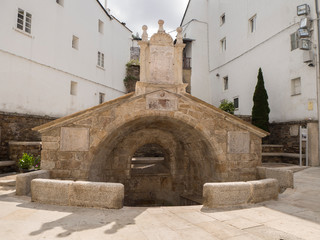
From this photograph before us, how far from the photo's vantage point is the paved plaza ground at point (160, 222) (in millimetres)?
3520

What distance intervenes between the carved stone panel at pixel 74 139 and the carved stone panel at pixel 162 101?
201 cm

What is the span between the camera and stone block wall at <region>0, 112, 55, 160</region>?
10.8m

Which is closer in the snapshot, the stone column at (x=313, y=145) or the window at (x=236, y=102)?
the stone column at (x=313, y=145)

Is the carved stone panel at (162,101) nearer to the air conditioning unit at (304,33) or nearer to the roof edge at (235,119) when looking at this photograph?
the roof edge at (235,119)

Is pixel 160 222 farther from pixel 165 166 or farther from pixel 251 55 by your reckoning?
pixel 251 55

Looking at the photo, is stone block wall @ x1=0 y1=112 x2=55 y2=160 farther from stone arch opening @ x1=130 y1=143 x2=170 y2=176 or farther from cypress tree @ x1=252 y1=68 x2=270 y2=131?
cypress tree @ x1=252 y1=68 x2=270 y2=131

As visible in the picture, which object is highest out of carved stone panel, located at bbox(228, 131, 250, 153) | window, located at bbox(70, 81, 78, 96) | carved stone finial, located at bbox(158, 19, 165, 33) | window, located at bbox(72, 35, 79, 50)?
window, located at bbox(72, 35, 79, 50)

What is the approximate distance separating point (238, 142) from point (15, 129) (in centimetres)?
1047

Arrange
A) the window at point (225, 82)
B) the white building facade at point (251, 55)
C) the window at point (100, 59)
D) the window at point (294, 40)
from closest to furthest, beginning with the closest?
the white building facade at point (251, 55), the window at point (294, 40), the window at point (100, 59), the window at point (225, 82)

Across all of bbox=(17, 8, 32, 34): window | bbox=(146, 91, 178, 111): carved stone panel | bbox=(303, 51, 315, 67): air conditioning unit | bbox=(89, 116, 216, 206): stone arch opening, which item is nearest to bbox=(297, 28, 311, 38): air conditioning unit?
bbox=(303, 51, 315, 67): air conditioning unit

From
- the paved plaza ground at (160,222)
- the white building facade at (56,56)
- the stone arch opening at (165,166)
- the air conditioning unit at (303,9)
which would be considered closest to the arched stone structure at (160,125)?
the stone arch opening at (165,166)

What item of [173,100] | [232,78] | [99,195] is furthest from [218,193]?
[232,78]

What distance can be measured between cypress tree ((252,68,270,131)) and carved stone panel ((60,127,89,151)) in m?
10.6

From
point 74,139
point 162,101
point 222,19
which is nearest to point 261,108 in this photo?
point 162,101
